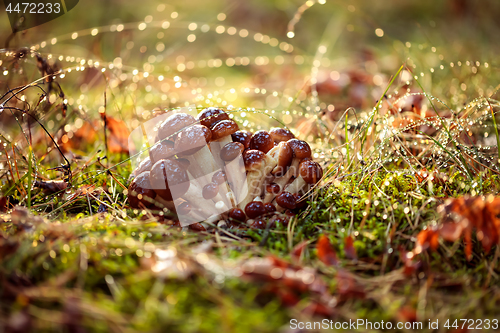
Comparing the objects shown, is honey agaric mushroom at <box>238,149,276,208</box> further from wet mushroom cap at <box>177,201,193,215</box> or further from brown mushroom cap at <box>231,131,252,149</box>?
wet mushroom cap at <box>177,201,193,215</box>

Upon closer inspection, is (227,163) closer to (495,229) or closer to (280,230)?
(280,230)

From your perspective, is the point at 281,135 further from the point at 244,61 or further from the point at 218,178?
the point at 244,61

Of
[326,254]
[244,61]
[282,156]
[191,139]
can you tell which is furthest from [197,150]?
[244,61]

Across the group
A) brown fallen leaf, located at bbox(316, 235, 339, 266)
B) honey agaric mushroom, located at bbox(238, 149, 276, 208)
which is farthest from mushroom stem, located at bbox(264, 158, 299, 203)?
brown fallen leaf, located at bbox(316, 235, 339, 266)

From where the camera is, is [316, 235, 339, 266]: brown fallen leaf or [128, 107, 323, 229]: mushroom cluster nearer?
[316, 235, 339, 266]: brown fallen leaf

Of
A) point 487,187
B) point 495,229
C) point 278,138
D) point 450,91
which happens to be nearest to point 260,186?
point 278,138

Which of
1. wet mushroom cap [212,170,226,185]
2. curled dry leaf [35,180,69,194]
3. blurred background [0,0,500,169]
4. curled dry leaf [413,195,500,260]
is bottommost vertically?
curled dry leaf [413,195,500,260]
